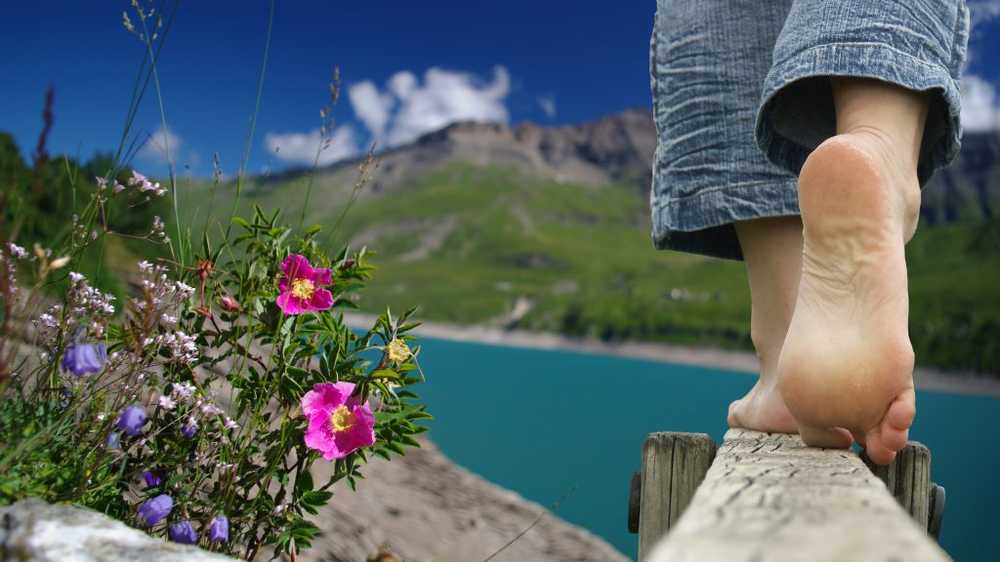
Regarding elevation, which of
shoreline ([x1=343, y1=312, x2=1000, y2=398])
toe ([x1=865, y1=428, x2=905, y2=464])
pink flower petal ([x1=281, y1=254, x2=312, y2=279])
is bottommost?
shoreline ([x1=343, y1=312, x2=1000, y2=398])

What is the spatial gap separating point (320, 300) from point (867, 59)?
0.94 metres

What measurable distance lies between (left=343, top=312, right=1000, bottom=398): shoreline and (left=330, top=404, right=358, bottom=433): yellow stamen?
33566mm

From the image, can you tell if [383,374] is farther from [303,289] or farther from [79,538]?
[79,538]

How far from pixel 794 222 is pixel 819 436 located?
56cm

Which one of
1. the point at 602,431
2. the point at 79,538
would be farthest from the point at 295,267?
the point at 602,431

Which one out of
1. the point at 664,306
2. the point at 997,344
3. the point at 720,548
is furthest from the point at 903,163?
the point at 664,306

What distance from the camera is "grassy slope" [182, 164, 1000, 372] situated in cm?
6562

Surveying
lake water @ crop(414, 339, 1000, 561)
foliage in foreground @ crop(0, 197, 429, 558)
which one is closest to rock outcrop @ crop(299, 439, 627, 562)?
lake water @ crop(414, 339, 1000, 561)

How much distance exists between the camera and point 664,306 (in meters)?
77.2

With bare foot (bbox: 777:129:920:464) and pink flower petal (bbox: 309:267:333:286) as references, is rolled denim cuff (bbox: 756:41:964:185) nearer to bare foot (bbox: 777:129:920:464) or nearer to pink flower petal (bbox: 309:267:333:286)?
bare foot (bbox: 777:129:920:464)

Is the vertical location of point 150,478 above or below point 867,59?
below

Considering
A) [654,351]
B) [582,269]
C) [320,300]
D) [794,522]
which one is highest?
[582,269]

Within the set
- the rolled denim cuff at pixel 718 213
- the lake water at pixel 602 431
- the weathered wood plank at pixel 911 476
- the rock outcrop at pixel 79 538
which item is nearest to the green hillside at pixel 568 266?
the rock outcrop at pixel 79 538

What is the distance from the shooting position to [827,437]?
1234 mm
